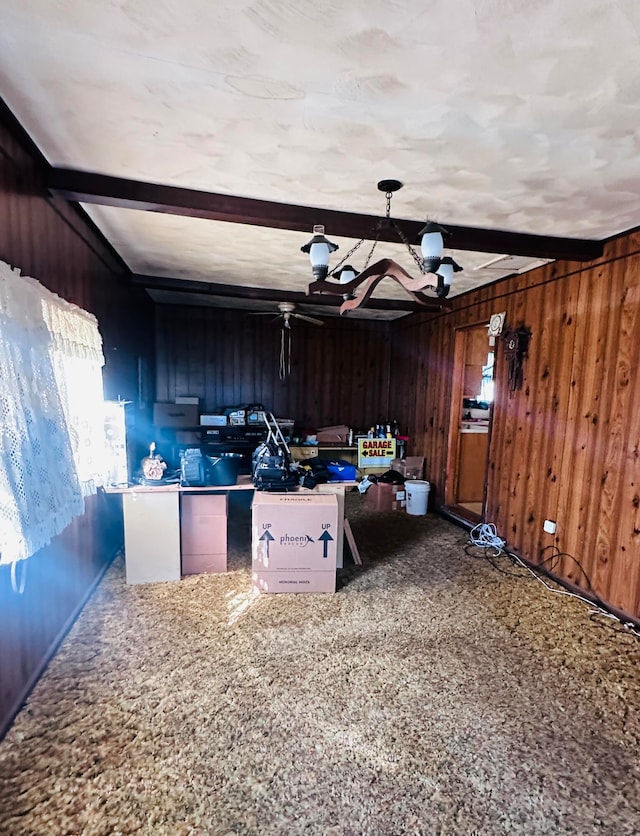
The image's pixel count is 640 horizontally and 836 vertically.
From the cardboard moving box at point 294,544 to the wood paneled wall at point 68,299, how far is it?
1106mm

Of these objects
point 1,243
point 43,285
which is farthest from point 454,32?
point 43,285

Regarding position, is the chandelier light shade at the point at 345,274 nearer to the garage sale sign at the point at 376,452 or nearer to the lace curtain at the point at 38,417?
the lace curtain at the point at 38,417

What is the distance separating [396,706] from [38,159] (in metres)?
3.00

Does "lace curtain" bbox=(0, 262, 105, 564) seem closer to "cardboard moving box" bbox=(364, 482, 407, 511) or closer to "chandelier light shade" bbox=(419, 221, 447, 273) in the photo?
"chandelier light shade" bbox=(419, 221, 447, 273)

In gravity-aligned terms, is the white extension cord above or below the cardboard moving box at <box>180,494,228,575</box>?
below

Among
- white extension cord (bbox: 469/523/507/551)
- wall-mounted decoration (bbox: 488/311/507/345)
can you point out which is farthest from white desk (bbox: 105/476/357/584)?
wall-mounted decoration (bbox: 488/311/507/345)

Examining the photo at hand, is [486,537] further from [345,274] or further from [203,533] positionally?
[345,274]

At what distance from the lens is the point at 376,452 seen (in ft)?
19.0

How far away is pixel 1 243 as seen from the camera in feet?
5.40

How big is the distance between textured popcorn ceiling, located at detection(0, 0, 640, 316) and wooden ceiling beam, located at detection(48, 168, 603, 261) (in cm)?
7

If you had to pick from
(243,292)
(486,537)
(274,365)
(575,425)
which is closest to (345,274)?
(575,425)

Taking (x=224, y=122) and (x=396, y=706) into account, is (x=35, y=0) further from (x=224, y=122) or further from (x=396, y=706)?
(x=396, y=706)

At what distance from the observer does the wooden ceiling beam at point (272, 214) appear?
2090mm

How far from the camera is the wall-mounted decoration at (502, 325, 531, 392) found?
3.52m
